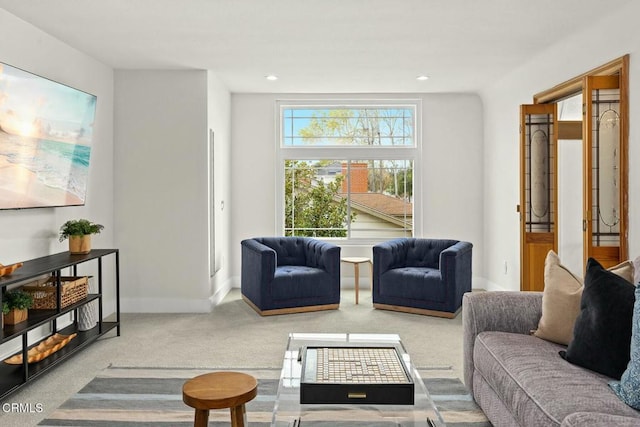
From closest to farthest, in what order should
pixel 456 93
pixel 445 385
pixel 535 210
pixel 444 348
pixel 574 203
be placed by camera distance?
pixel 445 385 → pixel 444 348 → pixel 535 210 → pixel 574 203 → pixel 456 93

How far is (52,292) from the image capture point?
148 inches

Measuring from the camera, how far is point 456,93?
6.73 m

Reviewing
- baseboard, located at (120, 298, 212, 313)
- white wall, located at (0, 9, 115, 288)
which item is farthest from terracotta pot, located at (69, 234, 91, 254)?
baseboard, located at (120, 298, 212, 313)

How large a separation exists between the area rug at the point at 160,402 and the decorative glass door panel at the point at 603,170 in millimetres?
1406

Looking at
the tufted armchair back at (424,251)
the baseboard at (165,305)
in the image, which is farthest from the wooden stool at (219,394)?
the tufted armchair back at (424,251)

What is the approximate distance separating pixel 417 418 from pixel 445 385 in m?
1.18

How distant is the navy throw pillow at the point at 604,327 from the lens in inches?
85.4

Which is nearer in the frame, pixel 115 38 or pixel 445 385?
pixel 445 385

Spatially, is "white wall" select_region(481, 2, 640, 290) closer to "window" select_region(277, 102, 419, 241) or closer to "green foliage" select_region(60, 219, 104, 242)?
"window" select_region(277, 102, 419, 241)

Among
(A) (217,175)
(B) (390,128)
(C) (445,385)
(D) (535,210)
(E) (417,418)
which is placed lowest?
(C) (445,385)

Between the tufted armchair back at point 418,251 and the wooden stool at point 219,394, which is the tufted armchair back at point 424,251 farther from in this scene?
the wooden stool at point 219,394

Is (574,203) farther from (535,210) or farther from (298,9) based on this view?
(298,9)

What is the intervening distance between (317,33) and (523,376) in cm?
301

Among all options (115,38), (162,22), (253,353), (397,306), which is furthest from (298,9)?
(397,306)
